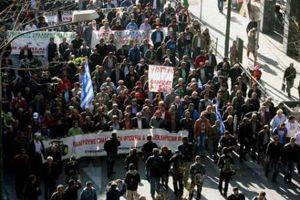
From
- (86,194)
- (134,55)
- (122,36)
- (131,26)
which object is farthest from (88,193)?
(131,26)

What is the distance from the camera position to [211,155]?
2384 centimetres

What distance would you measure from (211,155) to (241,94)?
6.96 ft

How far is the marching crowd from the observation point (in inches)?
798

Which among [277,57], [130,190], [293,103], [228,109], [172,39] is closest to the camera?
[130,190]

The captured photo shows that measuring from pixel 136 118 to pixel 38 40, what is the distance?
753 centimetres

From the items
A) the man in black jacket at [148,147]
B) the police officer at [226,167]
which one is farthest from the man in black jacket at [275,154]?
the man in black jacket at [148,147]

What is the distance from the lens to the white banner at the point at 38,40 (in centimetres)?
2902

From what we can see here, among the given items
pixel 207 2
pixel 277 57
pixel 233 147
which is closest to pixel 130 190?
pixel 233 147

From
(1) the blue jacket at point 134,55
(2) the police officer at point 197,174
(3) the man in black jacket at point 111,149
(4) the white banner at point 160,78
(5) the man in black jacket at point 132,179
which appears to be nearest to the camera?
(5) the man in black jacket at point 132,179

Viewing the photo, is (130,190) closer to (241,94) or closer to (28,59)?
(241,94)

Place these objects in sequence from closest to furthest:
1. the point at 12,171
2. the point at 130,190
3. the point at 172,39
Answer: the point at 130,190 < the point at 12,171 < the point at 172,39

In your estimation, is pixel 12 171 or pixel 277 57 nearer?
Result: pixel 12 171

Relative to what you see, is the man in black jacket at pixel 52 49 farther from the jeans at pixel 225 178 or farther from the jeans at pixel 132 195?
the jeans at pixel 132 195

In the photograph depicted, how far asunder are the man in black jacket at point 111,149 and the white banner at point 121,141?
0.88 m
